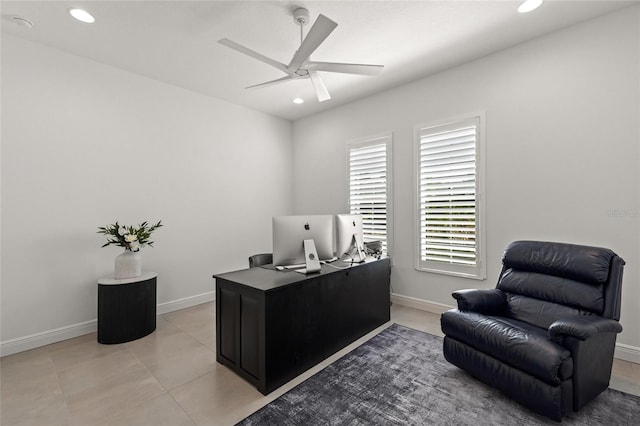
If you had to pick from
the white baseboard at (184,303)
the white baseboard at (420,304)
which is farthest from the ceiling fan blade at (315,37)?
the white baseboard at (184,303)

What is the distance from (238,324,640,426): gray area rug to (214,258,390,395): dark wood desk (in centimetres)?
21

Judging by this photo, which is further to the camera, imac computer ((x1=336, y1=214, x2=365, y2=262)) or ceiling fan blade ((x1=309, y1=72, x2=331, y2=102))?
imac computer ((x1=336, y1=214, x2=365, y2=262))

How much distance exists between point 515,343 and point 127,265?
383cm

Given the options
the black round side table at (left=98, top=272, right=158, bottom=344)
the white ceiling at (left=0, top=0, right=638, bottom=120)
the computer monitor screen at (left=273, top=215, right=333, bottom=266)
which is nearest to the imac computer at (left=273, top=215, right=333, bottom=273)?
the computer monitor screen at (left=273, top=215, right=333, bottom=266)

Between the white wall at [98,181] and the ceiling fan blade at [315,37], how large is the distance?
2.35m

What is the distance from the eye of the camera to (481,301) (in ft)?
8.44

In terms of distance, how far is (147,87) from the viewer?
3852 millimetres

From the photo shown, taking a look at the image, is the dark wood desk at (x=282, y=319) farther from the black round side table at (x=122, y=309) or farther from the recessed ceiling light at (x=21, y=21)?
the recessed ceiling light at (x=21, y=21)

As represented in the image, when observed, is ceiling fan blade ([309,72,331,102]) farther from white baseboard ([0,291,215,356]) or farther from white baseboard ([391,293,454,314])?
white baseboard ([0,291,215,356])

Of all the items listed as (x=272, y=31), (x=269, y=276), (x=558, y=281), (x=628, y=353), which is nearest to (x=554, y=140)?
(x=558, y=281)

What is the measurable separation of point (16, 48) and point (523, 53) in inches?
210

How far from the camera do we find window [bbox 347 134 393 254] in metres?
4.35

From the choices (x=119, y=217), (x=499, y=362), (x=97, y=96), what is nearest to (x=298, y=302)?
(x=499, y=362)

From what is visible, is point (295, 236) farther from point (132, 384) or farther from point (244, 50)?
point (132, 384)
